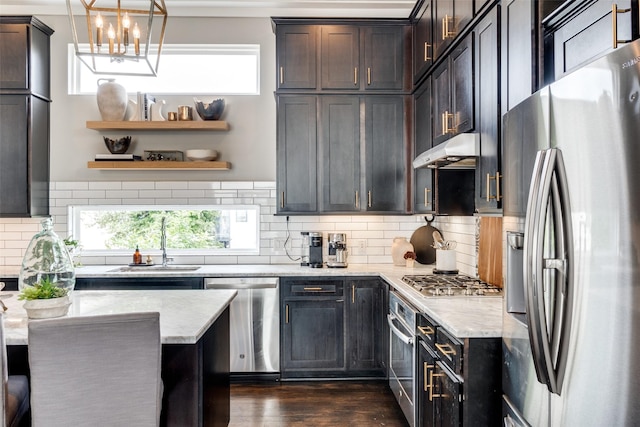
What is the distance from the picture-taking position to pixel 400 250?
4.29 metres

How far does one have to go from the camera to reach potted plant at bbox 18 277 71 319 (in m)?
2.12

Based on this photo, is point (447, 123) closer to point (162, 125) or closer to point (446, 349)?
point (446, 349)

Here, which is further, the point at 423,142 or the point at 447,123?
the point at 423,142

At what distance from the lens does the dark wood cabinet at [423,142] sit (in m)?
3.75

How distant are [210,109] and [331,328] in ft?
7.32

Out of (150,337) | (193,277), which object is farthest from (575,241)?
(193,277)

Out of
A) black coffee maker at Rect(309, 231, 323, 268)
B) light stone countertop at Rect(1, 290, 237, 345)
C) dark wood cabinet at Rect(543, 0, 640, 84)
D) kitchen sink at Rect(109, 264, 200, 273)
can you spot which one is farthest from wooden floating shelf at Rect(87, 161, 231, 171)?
dark wood cabinet at Rect(543, 0, 640, 84)

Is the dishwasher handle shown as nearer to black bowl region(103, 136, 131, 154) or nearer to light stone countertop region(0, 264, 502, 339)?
light stone countertop region(0, 264, 502, 339)

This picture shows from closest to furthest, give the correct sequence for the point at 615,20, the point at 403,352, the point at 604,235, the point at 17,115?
the point at 604,235, the point at 615,20, the point at 403,352, the point at 17,115

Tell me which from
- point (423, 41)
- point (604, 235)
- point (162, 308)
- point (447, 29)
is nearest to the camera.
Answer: point (604, 235)

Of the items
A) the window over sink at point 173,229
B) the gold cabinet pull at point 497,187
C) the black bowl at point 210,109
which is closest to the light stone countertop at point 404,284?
the window over sink at point 173,229

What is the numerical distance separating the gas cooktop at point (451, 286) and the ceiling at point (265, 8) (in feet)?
8.12

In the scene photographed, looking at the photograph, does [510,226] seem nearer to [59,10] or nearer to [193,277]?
[193,277]

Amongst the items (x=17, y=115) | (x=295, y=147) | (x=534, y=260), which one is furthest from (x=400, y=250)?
(x=17, y=115)
